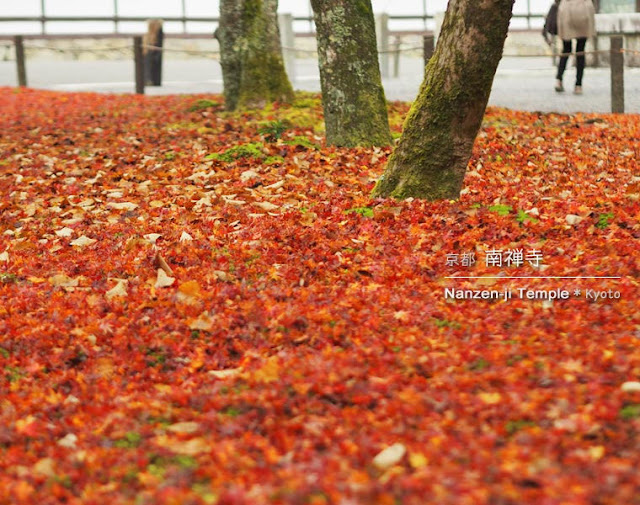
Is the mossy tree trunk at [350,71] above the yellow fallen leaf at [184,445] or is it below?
above

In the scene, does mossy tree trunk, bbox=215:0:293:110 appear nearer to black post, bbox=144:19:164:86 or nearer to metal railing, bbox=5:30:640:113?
metal railing, bbox=5:30:640:113

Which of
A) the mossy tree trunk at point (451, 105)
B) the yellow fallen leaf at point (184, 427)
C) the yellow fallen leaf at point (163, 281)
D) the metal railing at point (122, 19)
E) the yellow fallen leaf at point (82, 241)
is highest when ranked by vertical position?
the metal railing at point (122, 19)

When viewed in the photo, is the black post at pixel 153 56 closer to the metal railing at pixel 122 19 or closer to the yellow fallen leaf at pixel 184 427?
the metal railing at pixel 122 19

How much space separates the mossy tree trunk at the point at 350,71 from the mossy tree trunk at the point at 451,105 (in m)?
2.40

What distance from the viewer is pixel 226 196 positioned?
315 inches

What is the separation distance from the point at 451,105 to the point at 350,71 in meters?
2.82

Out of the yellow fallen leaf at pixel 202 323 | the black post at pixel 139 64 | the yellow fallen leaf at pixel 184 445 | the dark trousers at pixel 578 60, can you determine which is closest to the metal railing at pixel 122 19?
the black post at pixel 139 64

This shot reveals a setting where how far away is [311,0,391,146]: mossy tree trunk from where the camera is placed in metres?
9.69

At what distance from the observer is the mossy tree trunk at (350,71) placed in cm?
969

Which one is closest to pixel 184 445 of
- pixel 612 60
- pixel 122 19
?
pixel 612 60

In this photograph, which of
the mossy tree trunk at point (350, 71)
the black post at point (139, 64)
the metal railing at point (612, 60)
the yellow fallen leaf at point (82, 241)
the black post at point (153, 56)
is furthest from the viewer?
the black post at point (153, 56)

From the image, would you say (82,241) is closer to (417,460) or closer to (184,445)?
(184,445)

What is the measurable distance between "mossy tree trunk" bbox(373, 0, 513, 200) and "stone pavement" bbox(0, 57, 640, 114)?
6910 millimetres

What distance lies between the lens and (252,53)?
12.6 m
